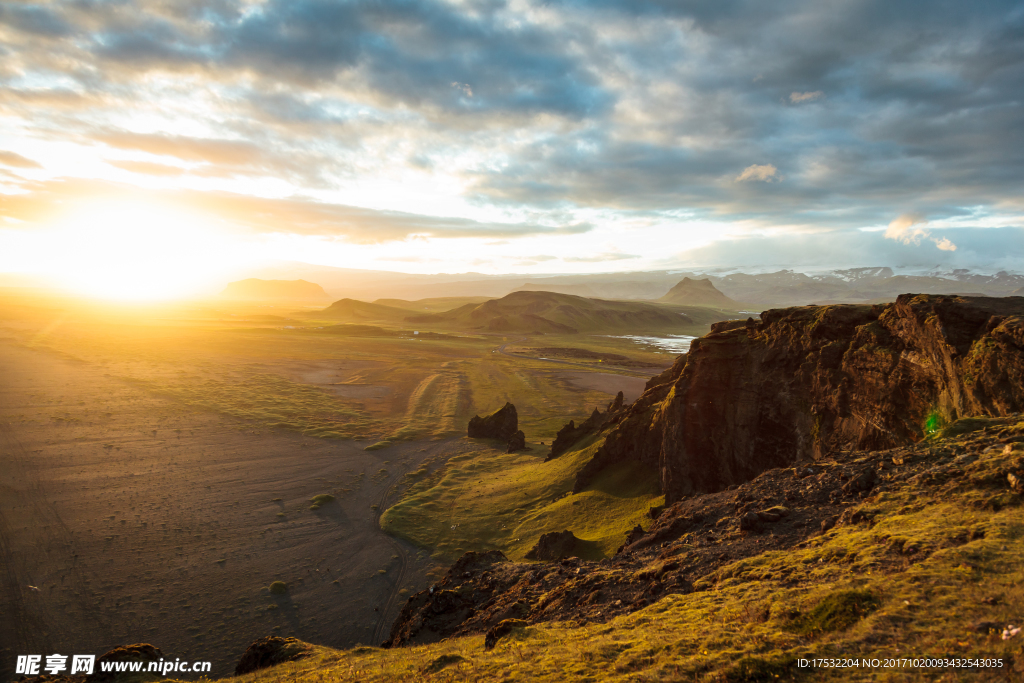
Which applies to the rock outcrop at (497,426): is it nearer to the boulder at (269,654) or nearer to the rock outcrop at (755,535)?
the rock outcrop at (755,535)

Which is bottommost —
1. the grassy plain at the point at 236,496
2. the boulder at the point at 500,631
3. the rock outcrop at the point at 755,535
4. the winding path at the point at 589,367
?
the grassy plain at the point at 236,496

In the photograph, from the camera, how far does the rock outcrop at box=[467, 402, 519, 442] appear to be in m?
45.6

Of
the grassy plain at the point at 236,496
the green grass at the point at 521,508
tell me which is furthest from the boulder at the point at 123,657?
the green grass at the point at 521,508

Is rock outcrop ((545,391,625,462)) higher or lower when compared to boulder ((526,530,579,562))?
higher

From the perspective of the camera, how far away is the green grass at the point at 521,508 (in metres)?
24.6

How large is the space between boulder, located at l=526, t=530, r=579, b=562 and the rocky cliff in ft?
19.1

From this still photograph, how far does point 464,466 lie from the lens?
127 ft

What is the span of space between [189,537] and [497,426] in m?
26.7

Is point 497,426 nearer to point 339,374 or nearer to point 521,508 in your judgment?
point 521,508

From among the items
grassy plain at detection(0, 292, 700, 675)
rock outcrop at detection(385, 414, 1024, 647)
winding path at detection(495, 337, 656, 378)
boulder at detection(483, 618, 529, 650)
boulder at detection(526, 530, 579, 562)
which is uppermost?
rock outcrop at detection(385, 414, 1024, 647)

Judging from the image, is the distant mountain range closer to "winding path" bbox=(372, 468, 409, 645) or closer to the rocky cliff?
"winding path" bbox=(372, 468, 409, 645)

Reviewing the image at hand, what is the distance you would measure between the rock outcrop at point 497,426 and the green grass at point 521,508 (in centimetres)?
860

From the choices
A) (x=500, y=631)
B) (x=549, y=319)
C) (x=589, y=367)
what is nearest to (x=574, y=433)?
(x=500, y=631)

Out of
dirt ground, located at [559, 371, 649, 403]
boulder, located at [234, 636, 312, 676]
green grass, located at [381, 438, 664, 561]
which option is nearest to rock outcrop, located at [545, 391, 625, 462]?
green grass, located at [381, 438, 664, 561]
